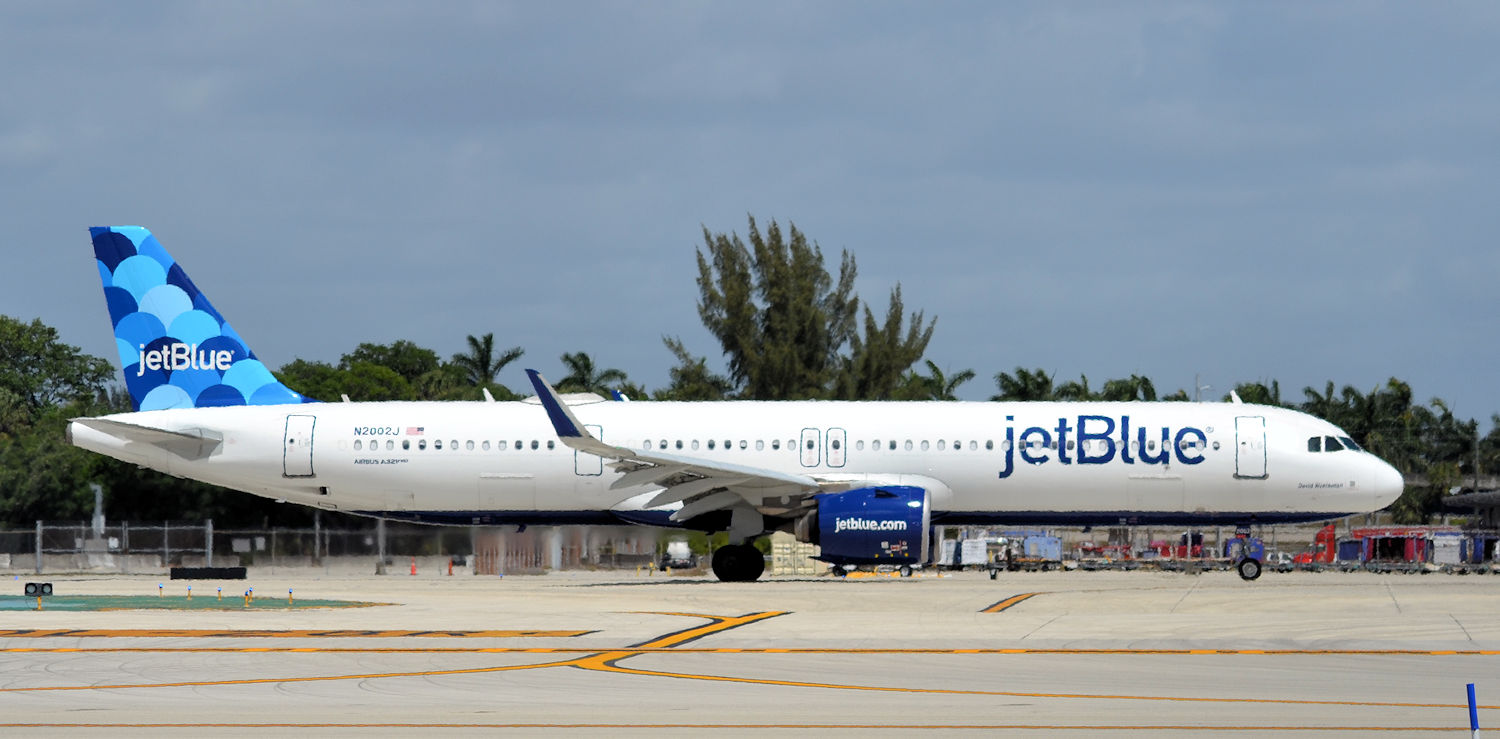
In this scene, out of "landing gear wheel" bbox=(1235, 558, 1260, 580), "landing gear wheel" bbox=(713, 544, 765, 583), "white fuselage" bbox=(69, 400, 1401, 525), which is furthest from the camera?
"landing gear wheel" bbox=(713, 544, 765, 583)

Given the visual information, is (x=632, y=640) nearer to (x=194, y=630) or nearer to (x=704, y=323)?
(x=194, y=630)

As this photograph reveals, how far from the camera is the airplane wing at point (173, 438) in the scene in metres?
32.9

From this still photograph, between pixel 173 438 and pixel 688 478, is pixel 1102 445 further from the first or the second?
pixel 173 438

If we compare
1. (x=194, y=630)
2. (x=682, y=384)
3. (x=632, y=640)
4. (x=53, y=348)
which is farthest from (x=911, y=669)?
(x=53, y=348)

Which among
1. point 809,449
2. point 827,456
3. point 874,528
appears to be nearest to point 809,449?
point 809,449

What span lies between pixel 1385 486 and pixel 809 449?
10.9 m

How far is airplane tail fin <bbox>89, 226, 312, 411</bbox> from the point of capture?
34.2 metres

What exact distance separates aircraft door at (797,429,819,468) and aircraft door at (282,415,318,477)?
955cm

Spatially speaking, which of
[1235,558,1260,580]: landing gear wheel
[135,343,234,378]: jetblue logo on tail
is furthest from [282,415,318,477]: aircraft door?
[1235,558,1260,580]: landing gear wheel

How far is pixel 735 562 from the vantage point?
106 ft

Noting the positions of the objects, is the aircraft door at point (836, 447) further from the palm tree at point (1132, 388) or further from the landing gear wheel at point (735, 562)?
the palm tree at point (1132, 388)

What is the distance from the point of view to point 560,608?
77.6ft

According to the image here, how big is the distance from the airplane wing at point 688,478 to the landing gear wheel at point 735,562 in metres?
1.04

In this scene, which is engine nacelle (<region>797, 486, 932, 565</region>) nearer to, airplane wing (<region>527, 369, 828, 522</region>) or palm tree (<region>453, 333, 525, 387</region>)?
airplane wing (<region>527, 369, 828, 522</region>)
